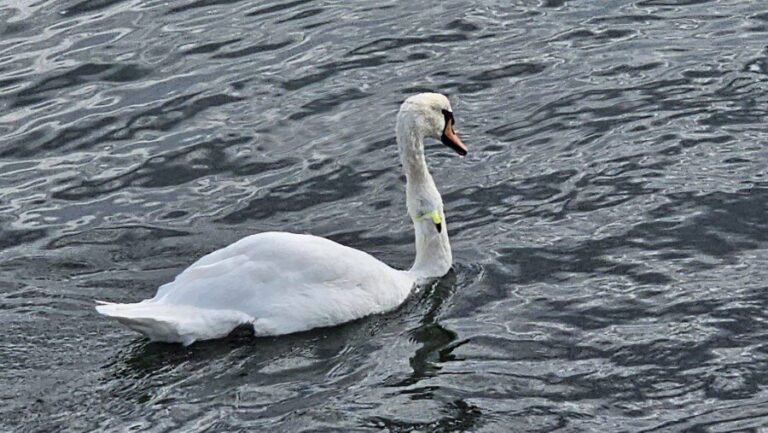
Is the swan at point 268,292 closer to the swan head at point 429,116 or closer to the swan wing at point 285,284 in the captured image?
the swan wing at point 285,284

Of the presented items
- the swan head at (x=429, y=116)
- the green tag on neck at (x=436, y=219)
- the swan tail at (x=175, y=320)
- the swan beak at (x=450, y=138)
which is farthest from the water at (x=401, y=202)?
the swan head at (x=429, y=116)

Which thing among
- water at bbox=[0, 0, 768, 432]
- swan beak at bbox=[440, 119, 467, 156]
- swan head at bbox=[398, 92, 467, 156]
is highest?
swan head at bbox=[398, 92, 467, 156]

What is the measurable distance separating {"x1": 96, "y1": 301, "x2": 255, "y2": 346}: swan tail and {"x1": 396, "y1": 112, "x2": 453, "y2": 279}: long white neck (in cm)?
175

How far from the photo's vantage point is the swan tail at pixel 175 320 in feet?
34.8

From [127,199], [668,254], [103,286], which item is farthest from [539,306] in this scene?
[127,199]

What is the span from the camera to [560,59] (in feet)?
53.1

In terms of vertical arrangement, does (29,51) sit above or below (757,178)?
above

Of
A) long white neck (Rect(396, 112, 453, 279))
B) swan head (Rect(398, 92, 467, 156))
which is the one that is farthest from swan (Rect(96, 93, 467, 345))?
swan head (Rect(398, 92, 467, 156))

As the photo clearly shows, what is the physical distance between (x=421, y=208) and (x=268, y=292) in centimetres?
172

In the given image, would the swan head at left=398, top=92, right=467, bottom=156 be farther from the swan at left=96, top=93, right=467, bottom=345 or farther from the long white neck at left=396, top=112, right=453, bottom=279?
the swan at left=96, top=93, right=467, bottom=345

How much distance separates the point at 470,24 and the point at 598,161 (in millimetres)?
3857

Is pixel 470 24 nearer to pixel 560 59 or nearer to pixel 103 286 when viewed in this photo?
pixel 560 59

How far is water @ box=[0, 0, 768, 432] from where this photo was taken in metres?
10.2

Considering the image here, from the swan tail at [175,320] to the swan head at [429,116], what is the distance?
7.19ft
